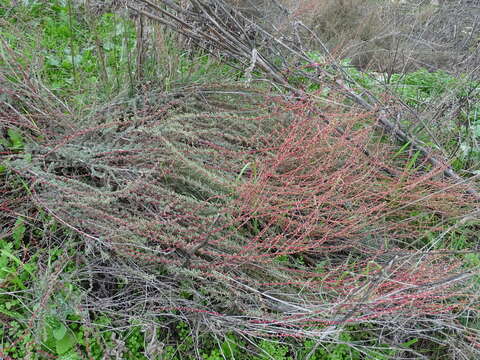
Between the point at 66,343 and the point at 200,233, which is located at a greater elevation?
the point at 200,233

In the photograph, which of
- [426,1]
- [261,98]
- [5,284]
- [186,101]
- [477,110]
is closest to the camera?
[5,284]

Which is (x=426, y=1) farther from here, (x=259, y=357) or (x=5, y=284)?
(x=5, y=284)

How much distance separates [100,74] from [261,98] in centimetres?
111

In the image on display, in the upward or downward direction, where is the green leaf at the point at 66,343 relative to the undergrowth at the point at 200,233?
downward

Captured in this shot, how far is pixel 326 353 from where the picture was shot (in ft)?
5.42

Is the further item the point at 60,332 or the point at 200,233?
the point at 200,233

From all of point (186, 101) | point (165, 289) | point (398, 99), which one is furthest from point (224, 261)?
point (398, 99)

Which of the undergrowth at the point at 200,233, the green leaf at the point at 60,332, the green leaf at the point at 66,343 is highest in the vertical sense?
the undergrowth at the point at 200,233

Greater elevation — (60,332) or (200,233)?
(200,233)

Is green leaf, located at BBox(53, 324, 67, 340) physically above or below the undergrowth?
below

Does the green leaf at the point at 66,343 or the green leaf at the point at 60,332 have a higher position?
the green leaf at the point at 60,332

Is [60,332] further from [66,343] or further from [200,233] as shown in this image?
[200,233]

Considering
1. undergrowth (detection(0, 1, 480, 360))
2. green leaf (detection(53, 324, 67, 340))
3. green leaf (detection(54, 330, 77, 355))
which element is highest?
undergrowth (detection(0, 1, 480, 360))

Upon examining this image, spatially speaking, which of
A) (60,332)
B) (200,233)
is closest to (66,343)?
(60,332)
